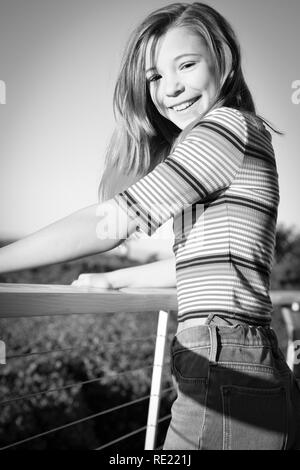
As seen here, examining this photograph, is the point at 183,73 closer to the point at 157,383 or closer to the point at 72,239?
the point at 72,239

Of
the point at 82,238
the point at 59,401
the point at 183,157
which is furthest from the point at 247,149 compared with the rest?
the point at 59,401

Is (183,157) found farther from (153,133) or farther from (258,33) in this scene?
(258,33)

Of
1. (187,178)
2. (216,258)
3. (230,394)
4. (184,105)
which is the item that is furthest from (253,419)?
(184,105)

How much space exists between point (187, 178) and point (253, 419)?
0.37 meters

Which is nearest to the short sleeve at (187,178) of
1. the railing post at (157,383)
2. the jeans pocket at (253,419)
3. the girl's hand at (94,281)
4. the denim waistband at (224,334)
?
the denim waistband at (224,334)

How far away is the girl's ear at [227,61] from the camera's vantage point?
1.03m

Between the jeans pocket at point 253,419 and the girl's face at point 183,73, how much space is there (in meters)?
0.54

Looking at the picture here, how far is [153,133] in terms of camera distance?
127 centimetres

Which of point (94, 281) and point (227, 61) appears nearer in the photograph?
point (227, 61)

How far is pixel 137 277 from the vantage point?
1460mm

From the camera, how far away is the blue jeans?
782 millimetres

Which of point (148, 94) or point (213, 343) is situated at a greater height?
point (148, 94)

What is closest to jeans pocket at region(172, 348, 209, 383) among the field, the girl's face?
the girl's face

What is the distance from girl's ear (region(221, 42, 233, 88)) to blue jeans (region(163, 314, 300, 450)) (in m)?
0.48
